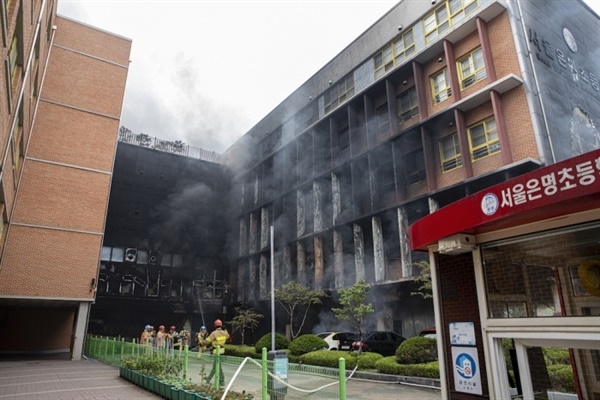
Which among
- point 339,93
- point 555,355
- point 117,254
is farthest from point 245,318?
point 555,355

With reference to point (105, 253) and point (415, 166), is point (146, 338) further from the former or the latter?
point (105, 253)

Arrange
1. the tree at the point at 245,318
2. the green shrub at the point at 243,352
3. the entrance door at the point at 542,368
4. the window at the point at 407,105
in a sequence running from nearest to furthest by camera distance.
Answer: the entrance door at the point at 542,368 < the green shrub at the point at 243,352 < the window at the point at 407,105 < the tree at the point at 245,318

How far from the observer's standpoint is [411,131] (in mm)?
19594

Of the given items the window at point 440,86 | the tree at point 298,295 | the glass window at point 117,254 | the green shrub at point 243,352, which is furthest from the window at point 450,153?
the glass window at point 117,254

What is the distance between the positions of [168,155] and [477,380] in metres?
32.9

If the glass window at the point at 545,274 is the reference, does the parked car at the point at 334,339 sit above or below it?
below

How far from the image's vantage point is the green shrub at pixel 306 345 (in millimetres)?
16672

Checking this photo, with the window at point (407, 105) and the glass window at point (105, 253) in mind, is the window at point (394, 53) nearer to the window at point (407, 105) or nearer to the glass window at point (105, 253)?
the window at point (407, 105)

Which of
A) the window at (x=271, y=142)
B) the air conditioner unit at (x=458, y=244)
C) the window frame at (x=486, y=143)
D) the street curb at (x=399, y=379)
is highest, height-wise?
the window at (x=271, y=142)

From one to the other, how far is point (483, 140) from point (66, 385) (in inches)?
695

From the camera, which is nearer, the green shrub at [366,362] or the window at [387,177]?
the green shrub at [366,362]

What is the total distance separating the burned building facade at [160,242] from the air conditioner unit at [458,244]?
2896 centimetres

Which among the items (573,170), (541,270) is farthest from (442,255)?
(573,170)

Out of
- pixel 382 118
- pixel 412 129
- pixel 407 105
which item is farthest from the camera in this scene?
pixel 382 118
